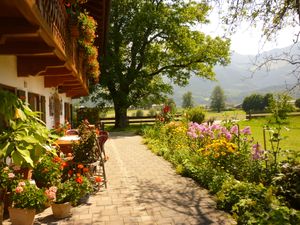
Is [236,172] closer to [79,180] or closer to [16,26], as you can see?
[79,180]

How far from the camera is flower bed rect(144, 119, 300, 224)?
4961mm

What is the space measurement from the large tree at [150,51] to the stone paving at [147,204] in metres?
19.4

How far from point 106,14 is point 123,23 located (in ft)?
59.5

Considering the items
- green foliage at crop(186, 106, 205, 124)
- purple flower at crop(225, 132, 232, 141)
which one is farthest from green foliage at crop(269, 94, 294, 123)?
green foliage at crop(186, 106, 205, 124)

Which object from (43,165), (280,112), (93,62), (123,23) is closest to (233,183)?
(280,112)

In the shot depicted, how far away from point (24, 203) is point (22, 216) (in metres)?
0.19

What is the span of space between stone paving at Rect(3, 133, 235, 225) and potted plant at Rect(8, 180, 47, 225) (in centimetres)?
40

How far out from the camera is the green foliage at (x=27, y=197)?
5078 mm

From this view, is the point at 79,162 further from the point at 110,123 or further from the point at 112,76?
the point at 110,123

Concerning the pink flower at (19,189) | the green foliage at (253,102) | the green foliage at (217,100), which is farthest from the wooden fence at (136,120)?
the green foliage at (217,100)

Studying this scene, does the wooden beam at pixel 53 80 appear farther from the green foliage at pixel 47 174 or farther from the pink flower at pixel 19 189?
the pink flower at pixel 19 189

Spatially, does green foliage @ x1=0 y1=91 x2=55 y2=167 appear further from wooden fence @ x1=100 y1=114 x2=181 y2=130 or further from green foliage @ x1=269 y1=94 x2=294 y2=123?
wooden fence @ x1=100 y1=114 x2=181 y2=130

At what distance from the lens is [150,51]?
99.5 feet

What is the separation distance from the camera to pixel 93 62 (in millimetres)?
14469
